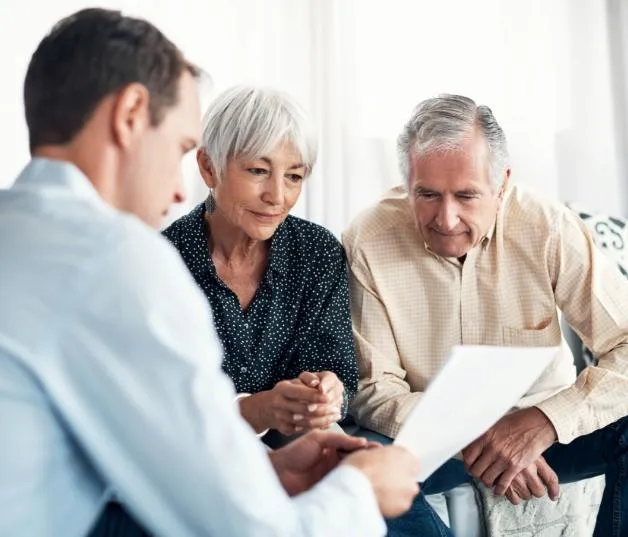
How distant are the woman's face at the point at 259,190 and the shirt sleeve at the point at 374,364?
237 millimetres

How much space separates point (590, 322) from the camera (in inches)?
78.3

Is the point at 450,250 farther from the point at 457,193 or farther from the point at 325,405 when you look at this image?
the point at 325,405

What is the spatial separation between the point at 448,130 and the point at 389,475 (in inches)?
39.0

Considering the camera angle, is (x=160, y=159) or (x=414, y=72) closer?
(x=160, y=159)

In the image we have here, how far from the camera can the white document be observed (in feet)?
3.75

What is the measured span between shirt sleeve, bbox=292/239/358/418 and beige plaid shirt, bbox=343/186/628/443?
6cm

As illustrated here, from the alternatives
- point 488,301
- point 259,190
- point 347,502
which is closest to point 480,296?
point 488,301

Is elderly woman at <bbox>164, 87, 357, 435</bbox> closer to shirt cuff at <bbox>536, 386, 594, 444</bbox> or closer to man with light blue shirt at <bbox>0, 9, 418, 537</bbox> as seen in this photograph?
shirt cuff at <bbox>536, 386, 594, 444</bbox>

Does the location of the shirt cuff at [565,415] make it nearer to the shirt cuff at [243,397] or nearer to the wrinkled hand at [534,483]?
the wrinkled hand at [534,483]

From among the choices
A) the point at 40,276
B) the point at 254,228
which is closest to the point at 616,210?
the point at 254,228

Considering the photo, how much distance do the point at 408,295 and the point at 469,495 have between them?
1.40 ft

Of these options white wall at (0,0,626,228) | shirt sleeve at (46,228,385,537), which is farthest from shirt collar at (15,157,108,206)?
white wall at (0,0,626,228)

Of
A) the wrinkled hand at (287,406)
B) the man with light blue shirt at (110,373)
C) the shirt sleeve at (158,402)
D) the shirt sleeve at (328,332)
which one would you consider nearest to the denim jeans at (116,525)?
the man with light blue shirt at (110,373)

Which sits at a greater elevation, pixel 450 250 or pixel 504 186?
pixel 504 186
